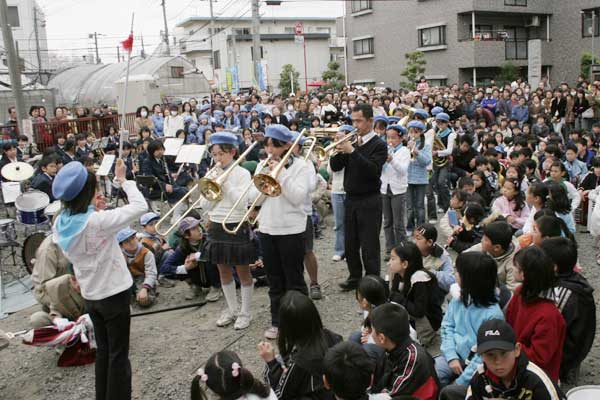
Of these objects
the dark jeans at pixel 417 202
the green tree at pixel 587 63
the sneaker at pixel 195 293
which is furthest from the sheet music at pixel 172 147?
the green tree at pixel 587 63

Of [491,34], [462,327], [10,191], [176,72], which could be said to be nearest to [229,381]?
[462,327]

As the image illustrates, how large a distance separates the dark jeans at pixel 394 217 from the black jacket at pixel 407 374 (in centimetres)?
361

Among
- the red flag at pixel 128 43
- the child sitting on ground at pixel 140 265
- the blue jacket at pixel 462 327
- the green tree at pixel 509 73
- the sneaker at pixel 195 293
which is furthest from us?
the green tree at pixel 509 73

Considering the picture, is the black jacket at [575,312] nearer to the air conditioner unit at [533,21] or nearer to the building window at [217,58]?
the air conditioner unit at [533,21]

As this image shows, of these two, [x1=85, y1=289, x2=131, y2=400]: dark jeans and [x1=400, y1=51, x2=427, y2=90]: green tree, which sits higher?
[x1=400, y1=51, x2=427, y2=90]: green tree

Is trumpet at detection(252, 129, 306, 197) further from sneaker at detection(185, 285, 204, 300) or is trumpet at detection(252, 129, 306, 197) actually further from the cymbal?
the cymbal

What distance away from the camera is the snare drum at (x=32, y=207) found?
773 centimetres

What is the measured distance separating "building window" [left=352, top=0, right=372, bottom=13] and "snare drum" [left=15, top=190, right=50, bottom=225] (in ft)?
99.6

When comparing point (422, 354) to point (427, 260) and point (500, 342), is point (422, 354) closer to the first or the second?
point (500, 342)

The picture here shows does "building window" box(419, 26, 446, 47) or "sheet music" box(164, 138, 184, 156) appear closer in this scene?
"sheet music" box(164, 138, 184, 156)

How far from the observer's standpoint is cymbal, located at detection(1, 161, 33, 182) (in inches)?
356

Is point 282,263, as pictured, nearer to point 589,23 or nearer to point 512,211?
point 512,211

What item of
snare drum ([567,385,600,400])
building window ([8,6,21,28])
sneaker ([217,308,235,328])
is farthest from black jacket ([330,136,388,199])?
building window ([8,6,21,28])

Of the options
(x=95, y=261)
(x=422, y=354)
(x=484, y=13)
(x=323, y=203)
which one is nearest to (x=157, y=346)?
(x=95, y=261)
